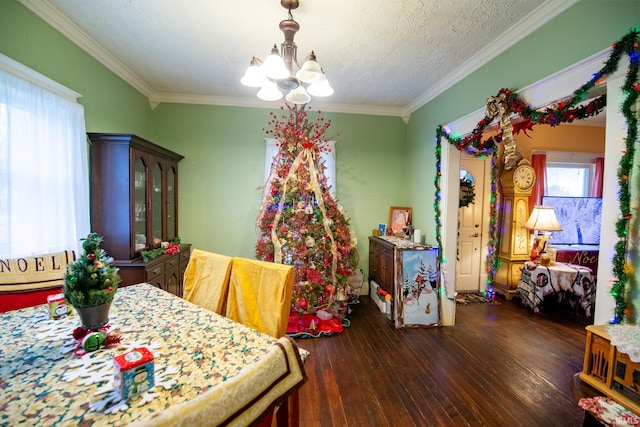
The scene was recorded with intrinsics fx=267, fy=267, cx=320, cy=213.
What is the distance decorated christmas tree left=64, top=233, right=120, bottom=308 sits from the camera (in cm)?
112

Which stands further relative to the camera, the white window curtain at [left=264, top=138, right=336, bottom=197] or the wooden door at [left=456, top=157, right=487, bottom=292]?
the wooden door at [left=456, top=157, right=487, bottom=292]

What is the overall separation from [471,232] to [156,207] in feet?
14.4

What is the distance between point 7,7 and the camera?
1721 mm

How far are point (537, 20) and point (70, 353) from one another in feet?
10.8

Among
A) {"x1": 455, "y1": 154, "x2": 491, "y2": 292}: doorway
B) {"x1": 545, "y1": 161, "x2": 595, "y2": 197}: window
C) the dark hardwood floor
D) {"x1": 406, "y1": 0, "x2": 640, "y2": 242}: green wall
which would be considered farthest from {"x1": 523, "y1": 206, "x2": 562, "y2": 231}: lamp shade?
{"x1": 406, "y1": 0, "x2": 640, "y2": 242}: green wall

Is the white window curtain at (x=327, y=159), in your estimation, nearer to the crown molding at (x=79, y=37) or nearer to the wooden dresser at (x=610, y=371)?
the crown molding at (x=79, y=37)

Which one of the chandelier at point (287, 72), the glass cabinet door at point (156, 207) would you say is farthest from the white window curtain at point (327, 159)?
the chandelier at point (287, 72)

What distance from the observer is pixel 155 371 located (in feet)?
3.06

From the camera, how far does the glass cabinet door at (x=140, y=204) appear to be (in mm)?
2596

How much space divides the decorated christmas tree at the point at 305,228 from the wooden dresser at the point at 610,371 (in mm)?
2024

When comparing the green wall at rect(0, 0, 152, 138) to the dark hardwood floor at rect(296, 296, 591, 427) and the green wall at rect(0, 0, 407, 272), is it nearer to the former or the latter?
the green wall at rect(0, 0, 407, 272)

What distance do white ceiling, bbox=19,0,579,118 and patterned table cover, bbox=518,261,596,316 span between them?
2623 millimetres

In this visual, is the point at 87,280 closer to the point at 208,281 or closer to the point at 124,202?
the point at 208,281

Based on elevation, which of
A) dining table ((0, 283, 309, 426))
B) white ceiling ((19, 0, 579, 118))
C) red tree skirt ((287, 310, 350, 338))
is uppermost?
white ceiling ((19, 0, 579, 118))
